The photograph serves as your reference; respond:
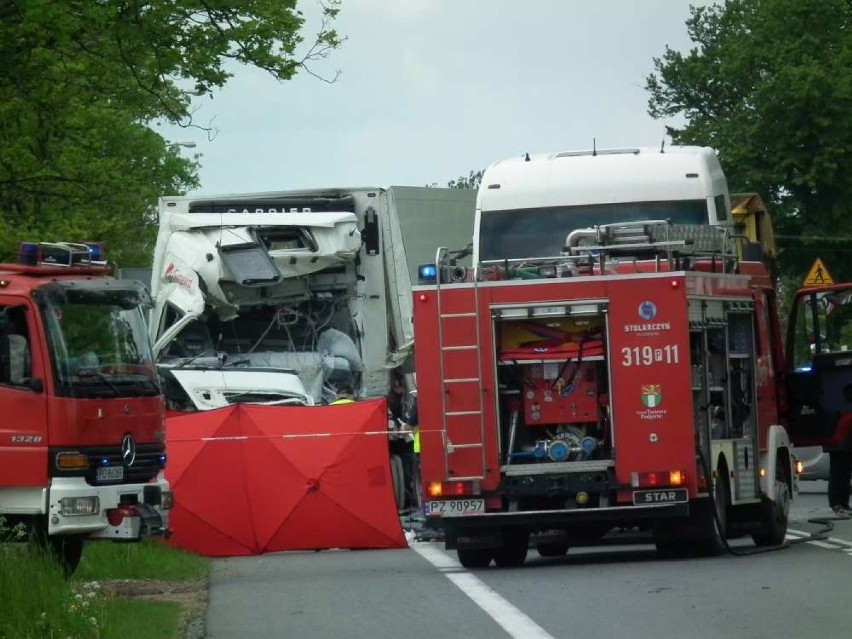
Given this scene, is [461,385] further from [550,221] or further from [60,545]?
[60,545]

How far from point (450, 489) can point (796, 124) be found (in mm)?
38055

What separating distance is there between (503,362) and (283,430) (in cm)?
520

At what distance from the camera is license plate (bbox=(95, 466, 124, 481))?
16188 millimetres

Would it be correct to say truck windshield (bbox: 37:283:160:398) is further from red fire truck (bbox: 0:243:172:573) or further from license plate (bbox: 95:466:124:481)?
license plate (bbox: 95:466:124:481)

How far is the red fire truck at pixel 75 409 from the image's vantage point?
52.0 feet

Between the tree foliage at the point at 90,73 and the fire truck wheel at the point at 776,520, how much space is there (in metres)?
6.47

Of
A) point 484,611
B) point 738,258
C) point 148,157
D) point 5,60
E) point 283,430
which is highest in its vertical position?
point 148,157

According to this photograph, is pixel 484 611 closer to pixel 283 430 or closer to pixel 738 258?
pixel 738 258

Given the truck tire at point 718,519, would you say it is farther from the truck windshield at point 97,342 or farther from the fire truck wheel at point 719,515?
the truck windshield at point 97,342

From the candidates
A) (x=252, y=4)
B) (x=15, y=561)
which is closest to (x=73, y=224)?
(x=252, y=4)

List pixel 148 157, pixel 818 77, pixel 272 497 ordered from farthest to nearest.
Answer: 1. pixel 148 157
2. pixel 818 77
3. pixel 272 497

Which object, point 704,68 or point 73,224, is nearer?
point 73,224

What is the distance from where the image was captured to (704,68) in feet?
195

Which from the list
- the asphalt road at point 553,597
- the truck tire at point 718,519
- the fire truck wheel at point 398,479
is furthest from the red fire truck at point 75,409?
the fire truck wheel at point 398,479
